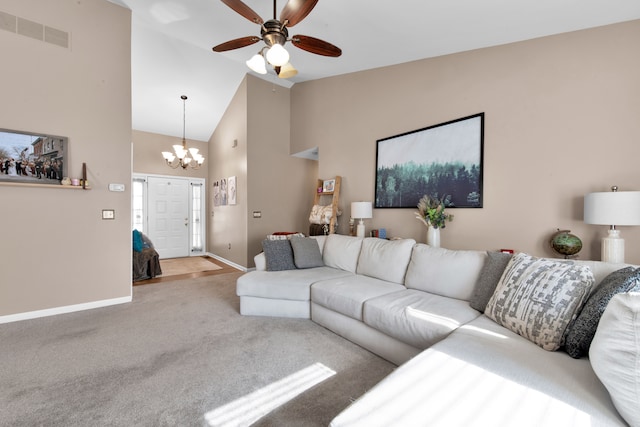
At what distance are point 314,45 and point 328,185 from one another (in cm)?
244

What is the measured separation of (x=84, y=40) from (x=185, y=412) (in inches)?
167

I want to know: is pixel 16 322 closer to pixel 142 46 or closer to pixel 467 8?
pixel 142 46

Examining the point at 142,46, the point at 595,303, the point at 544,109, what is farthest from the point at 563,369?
the point at 142,46

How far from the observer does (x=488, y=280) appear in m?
2.01

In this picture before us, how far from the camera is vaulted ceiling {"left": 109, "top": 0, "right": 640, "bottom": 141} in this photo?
2.26 metres

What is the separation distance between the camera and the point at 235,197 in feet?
18.0

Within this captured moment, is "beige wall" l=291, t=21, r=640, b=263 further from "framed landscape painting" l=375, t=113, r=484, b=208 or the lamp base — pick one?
the lamp base

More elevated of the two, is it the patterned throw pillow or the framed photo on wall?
the framed photo on wall

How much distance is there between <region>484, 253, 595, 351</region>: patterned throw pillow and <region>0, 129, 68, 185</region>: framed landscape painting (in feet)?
15.0

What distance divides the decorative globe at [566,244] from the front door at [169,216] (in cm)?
718

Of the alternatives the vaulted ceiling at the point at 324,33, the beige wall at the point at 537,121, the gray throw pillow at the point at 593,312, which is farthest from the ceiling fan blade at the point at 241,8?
the gray throw pillow at the point at 593,312

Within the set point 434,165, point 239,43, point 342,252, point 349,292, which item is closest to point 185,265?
point 342,252

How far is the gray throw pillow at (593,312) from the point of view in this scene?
1238 mm

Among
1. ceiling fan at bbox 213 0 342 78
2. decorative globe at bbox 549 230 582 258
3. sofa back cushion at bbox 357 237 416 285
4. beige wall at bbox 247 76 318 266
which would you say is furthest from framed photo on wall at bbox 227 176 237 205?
decorative globe at bbox 549 230 582 258
